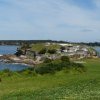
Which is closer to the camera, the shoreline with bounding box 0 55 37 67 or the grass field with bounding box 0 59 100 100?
the grass field with bounding box 0 59 100 100

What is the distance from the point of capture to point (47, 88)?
2270 cm

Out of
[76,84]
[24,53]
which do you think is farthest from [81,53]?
[76,84]

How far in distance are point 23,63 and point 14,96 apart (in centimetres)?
8278

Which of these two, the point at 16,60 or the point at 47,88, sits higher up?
the point at 47,88

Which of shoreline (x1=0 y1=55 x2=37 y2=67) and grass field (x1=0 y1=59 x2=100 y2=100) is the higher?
grass field (x1=0 y1=59 x2=100 y2=100)

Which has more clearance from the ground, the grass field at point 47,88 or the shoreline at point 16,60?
the grass field at point 47,88

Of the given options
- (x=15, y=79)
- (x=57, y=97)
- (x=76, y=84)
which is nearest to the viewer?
(x=57, y=97)

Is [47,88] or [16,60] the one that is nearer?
[47,88]

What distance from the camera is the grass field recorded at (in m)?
18.9

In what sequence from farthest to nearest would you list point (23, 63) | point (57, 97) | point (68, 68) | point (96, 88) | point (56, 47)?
1. point (56, 47)
2. point (23, 63)
3. point (68, 68)
4. point (96, 88)
5. point (57, 97)

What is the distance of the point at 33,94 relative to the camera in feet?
65.7

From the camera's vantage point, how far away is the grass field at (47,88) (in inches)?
746

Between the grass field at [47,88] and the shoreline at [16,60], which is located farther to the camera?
the shoreline at [16,60]

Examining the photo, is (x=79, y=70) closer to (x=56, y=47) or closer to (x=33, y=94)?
(x=33, y=94)
